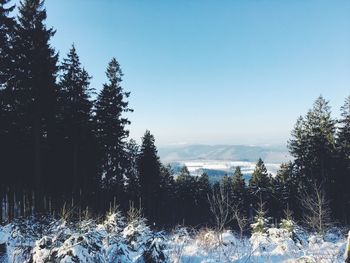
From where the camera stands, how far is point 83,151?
2764cm

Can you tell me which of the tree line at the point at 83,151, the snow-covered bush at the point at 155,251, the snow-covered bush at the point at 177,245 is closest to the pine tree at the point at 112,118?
the tree line at the point at 83,151

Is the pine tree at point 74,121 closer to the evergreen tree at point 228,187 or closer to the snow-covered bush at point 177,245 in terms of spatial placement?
the snow-covered bush at point 177,245

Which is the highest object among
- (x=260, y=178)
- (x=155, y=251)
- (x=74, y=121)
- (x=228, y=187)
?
(x=74, y=121)

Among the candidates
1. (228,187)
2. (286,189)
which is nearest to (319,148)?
(286,189)

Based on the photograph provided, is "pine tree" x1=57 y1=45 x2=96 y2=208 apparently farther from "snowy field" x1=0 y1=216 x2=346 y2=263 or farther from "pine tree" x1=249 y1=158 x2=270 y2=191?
"pine tree" x1=249 y1=158 x2=270 y2=191

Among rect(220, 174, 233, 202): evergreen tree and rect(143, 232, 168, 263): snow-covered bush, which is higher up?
rect(143, 232, 168, 263): snow-covered bush

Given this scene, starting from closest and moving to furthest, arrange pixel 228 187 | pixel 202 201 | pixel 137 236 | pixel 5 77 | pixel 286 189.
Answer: pixel 137 236
pixel 5 77
pixel 286 189
pixel 228 187
pixel 202 201

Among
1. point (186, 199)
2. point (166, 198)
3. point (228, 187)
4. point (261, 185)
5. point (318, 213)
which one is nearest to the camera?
point (318, 213)

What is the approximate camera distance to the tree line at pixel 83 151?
58.5 ft

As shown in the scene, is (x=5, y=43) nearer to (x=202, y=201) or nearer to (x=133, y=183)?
(x=133, y=183)

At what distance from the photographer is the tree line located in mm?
17828

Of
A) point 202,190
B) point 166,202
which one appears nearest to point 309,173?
point 202,190

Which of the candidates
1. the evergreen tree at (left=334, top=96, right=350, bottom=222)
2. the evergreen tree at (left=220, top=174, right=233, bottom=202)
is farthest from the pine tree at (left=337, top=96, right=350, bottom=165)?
the evergreen tree at (left=220, top=174, right=233, bottom=202)

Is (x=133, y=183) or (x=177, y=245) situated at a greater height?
(x=177, y=245)
